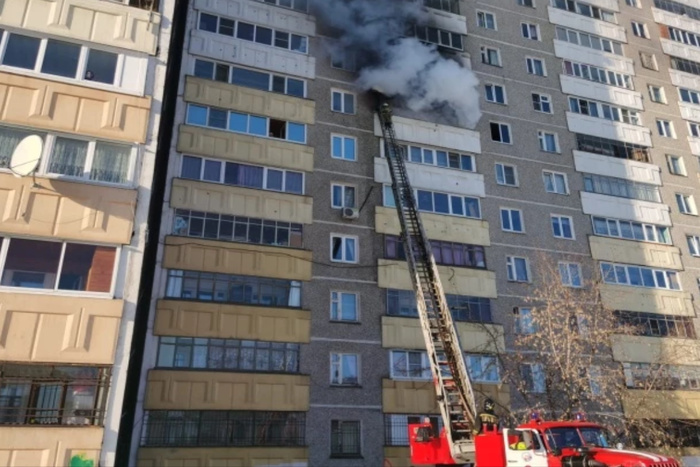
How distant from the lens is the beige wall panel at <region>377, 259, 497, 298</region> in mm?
21219

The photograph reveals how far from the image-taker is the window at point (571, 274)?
80.7ft

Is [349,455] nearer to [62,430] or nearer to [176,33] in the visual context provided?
[62,430]

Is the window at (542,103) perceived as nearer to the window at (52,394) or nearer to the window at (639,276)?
the window at (639,276)

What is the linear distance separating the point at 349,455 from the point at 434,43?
64.3 feet

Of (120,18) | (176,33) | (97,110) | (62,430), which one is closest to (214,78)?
(176,33)

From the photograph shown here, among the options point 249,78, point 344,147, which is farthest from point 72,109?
point 344,147

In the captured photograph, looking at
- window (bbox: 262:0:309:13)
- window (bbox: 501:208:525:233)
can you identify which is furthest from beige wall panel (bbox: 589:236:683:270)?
window (bbox: 262:0:309:13)

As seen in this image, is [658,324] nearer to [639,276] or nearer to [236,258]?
[639,276]

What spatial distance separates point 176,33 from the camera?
21859 mm

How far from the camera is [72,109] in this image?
13.2 m

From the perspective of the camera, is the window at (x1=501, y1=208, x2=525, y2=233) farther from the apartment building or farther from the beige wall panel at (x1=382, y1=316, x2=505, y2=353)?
the apartment building

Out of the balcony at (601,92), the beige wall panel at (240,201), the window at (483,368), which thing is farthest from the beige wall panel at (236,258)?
the balcony at (601,92)

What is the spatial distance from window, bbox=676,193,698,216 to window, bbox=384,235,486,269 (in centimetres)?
A: 1410

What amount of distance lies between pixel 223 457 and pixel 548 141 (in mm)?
21649
